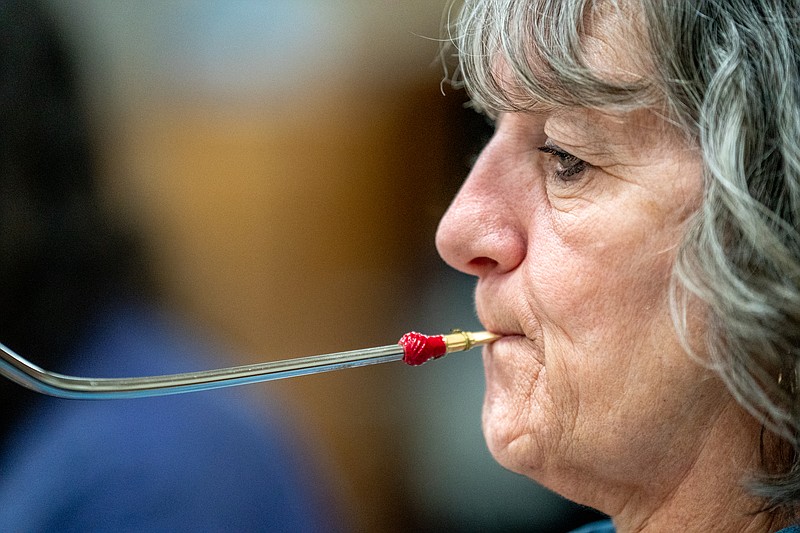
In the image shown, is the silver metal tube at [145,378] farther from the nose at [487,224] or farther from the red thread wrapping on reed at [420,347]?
the nose at [487,224]

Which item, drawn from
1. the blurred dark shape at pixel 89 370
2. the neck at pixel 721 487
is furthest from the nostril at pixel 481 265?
the blurred dark shape at pixel 89 370

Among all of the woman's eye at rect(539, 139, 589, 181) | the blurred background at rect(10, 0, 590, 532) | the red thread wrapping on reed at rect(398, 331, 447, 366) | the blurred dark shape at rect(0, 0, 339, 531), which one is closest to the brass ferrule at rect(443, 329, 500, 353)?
the red thread wrapping on reed at rect(398, 331, 447, 366)

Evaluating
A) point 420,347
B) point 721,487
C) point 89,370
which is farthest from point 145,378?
point 89,370

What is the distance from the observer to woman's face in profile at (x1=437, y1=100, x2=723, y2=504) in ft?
2.26

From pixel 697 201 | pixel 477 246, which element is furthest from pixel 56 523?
pixel 697 201

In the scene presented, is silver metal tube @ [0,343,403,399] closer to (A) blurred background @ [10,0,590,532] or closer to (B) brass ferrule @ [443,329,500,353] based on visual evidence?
(B) brass ferrule @ [443,329,500,353]

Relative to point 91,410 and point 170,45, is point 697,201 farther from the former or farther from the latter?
point 170,45

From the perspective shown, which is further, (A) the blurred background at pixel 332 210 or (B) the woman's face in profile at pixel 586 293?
(A) the blurred background at pixel 332 210

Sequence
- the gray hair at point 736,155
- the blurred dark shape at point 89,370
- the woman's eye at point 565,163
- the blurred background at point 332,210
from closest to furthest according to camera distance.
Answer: the gray hair at point 736,155, the woman's eye at point 565,163, the blurred dark shape at point 89,370, the blurred background at point 332,210

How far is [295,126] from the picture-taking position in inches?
85.5

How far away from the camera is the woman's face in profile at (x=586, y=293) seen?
688 millimetres

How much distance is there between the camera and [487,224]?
32.0 inches

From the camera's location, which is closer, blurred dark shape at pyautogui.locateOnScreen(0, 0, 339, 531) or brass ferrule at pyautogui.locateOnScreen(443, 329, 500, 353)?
brass ferrule at pyautogui.locateOnScreen(443, 329, 500, 353)

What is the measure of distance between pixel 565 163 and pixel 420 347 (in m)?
0.23
